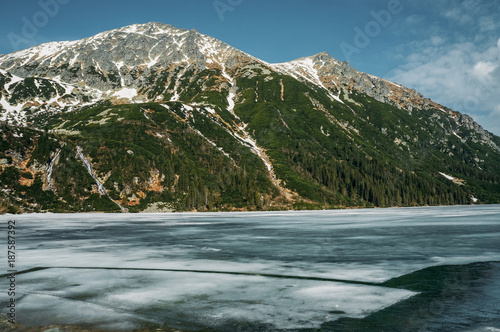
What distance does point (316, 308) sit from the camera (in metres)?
8.04

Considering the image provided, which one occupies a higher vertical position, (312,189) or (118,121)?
(118,121)

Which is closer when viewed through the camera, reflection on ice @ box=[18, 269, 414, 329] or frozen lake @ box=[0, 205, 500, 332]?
frozen lake @ box=[0, 205, 500, 332]

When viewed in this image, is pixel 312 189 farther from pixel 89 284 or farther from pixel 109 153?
pixel 89 284

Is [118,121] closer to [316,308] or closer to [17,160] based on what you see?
[17,160]

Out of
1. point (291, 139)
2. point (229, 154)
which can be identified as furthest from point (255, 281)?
point (291, 139)

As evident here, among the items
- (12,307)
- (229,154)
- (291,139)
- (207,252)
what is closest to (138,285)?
(12,307)

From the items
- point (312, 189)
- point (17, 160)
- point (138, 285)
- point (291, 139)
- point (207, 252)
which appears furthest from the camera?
point (291, 139)

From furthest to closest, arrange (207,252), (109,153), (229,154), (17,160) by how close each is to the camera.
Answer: (229,154), (109,153), (17,160), (207,252)

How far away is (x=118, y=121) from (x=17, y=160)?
6258 cm

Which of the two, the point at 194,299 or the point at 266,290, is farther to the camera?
the point at 266,290

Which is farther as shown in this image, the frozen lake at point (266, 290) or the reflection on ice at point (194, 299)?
the reflection on ice at point (194, 299)

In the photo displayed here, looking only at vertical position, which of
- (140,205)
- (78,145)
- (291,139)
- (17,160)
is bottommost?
(140,205)

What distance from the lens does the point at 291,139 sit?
198 meters

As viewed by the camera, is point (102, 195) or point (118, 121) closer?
point (102, 195)
